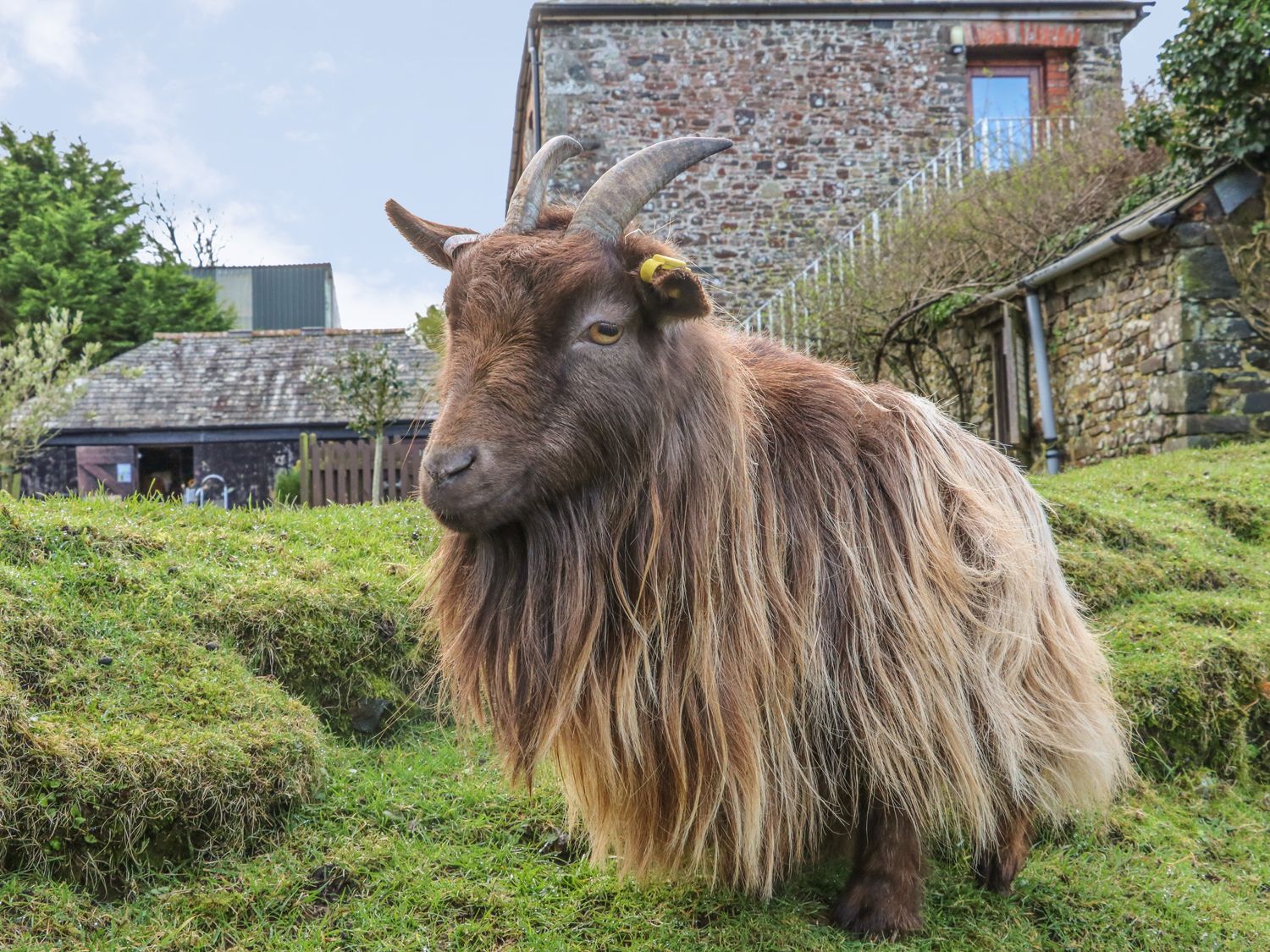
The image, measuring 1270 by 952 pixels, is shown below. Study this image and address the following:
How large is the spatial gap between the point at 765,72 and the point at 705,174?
198cm

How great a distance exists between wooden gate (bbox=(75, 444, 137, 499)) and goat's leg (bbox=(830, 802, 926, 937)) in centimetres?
1974

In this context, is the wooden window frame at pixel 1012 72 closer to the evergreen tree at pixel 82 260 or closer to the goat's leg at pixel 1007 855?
the goat's leg at pixel 1007 855

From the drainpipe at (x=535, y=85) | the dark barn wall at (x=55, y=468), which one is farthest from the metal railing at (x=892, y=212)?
the dark barn wall at (x=55, y=468)

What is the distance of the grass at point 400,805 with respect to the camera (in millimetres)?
2992

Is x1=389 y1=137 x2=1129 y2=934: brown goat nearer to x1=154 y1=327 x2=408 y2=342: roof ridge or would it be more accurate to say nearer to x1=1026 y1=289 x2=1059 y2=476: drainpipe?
x1=1026 y1=289 x2=1059 y2=476: drainpipe

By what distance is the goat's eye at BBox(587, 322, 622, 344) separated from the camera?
256 cm

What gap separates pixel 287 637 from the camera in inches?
163

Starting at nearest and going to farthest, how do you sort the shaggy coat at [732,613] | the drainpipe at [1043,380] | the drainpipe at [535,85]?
the shaggy coat at [732,613] < the drainpipe at [1043,380] < the drainpipe at [535,85]

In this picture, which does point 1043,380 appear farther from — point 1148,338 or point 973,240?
point 973,240

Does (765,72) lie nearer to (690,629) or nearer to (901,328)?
(901,328)

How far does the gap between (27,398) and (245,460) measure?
4467 millimetres

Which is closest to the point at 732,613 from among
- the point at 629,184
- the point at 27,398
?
the point at 629,184

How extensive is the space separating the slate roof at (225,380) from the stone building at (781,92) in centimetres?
535

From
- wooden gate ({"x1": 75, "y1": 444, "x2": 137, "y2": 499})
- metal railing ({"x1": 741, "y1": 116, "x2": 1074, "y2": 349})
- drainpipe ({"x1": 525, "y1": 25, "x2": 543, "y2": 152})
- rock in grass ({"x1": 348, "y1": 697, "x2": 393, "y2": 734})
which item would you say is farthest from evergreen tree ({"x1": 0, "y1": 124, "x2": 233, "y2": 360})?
rock in grass ({"x1": 348, "y1": 697, "x2": 393, "y2": 734})
